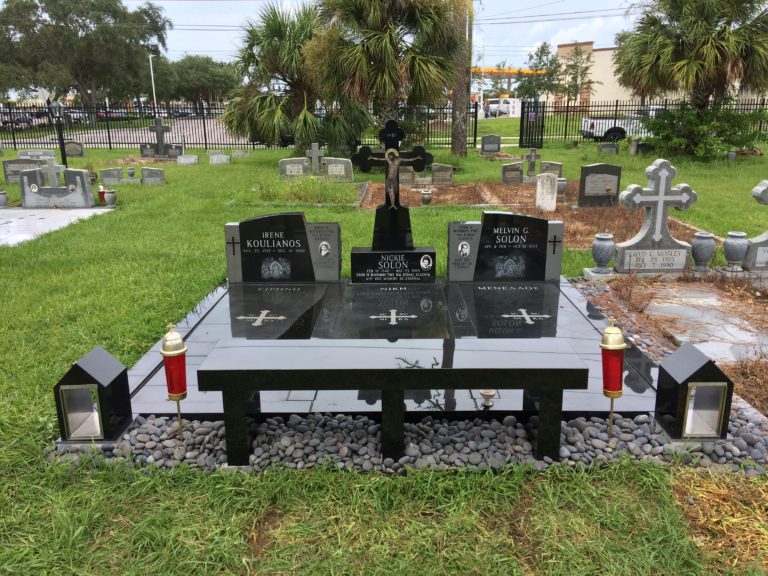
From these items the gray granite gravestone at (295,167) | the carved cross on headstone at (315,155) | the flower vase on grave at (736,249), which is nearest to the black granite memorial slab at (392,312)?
the flower vase on grave at (736,249)

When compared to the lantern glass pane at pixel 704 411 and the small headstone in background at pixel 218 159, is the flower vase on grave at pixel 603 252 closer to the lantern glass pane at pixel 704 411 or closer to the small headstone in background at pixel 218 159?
the lantern glass pane at pixel 704 411

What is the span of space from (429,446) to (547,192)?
8932mm

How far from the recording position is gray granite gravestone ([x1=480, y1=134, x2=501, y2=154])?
73.7ft

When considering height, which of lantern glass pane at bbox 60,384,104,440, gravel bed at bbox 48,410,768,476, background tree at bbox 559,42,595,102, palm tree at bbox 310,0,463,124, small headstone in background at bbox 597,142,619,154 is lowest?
gravel bed at bbox 48,410,768,476

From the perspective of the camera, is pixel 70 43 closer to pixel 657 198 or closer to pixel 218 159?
pixel 218 159

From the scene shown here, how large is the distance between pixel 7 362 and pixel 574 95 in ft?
159

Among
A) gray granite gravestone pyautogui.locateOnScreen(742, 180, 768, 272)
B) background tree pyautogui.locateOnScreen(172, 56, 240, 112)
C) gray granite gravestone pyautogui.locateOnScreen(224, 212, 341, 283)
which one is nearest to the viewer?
gray granite gravestone pyautogui.locateOnScreen(224, 212, 341, 283)

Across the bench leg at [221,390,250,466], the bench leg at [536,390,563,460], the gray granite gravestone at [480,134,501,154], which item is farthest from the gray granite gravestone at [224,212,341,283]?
the gray granite gravestone at [480,134,501,154]

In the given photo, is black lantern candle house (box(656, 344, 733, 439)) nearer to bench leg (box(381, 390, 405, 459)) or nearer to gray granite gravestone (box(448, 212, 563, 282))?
bench leg (box(381, 390, 405, 459))

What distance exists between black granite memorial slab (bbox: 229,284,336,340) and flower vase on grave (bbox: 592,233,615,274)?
3.39 meters

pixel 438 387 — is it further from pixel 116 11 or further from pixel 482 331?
pixel 116 11

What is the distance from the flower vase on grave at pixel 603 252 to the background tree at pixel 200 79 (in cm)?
6458

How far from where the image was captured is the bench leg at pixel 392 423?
11.4 feet

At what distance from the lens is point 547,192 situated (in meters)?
11.6
